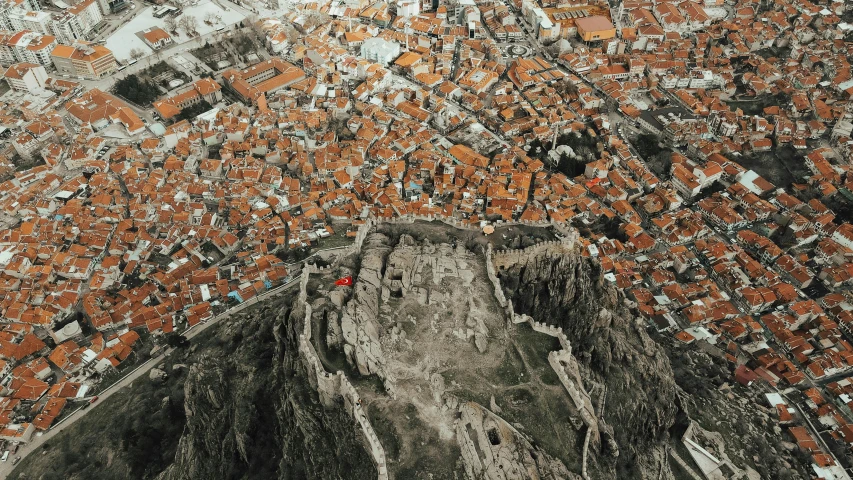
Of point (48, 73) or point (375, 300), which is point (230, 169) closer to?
point (48, 73)

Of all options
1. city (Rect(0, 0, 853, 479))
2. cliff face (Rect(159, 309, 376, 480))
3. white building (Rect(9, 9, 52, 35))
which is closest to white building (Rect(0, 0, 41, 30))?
city (Rect(0, 0, 853, 479))

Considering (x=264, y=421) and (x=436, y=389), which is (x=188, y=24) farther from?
(x=436, y=389)

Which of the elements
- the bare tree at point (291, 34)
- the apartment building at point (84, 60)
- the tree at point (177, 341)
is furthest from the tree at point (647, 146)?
the apartment building at point (84, 60)

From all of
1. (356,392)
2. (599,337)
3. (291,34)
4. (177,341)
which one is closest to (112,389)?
(177,341)

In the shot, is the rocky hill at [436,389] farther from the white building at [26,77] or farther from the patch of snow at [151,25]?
the patch of snow at [151,25]

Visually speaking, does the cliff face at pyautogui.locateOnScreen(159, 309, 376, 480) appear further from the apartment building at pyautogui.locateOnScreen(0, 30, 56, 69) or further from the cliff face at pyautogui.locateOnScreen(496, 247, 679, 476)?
the apartment building at pyautogui.locateOnScreen(0, 30, 56, 69)
